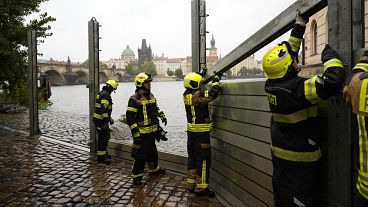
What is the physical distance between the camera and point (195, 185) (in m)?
5.55

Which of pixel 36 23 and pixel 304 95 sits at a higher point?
pixel 36 23

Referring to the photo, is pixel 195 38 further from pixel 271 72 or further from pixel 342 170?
pixel 342 170

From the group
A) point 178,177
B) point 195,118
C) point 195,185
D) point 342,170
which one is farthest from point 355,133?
point 178,177

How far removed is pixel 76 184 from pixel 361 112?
528 cm

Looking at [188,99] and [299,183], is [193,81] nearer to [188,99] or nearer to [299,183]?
[188,99]

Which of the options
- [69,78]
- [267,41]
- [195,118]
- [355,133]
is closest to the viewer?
[355,133]

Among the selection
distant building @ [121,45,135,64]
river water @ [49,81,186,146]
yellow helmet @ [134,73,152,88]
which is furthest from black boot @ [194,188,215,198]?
distant building @ [121,45,135,64]

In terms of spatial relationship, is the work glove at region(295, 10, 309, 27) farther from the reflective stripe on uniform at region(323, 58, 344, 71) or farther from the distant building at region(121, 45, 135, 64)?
the distant building at region(121, 45, 135, 64)

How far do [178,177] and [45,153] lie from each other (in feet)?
13.7

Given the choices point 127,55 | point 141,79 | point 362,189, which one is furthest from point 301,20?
point 127,55

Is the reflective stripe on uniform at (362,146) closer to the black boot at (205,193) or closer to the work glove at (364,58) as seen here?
the work glove at (364,58)

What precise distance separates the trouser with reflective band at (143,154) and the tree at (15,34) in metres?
11.0

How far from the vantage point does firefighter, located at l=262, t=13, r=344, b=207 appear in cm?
280

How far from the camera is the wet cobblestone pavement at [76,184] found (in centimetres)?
523
